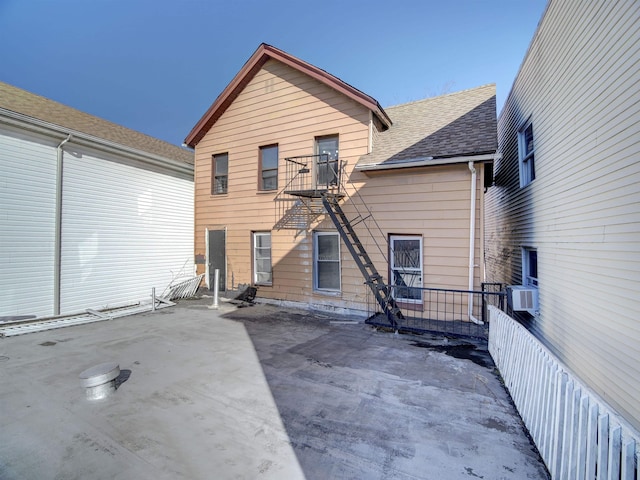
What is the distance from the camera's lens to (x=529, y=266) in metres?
7.48

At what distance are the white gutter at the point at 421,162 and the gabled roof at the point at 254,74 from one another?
5.68ft

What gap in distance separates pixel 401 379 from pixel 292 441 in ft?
6.49

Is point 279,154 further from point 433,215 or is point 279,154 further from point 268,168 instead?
point 433,215

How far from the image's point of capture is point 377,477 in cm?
244

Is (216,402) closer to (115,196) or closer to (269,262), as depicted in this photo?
(269,262)

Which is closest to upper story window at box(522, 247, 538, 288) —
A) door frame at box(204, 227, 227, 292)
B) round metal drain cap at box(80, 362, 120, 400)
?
round metal drain cap at box(80, 362, 120, 400)

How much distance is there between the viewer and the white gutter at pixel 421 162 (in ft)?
21.1

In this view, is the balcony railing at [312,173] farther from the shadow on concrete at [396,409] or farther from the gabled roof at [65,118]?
the gabled roof at [65,118]

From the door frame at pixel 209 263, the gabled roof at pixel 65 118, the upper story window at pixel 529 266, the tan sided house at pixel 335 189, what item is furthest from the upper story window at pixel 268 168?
the upper story window at pixel 529 266

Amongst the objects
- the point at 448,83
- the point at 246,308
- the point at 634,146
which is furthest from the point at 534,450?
the point at 448,83

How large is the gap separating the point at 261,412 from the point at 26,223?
7.81m

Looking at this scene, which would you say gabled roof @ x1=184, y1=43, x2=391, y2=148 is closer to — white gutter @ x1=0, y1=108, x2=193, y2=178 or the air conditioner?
white gutter @ x1=0, y1=108, x2=193, y2=178

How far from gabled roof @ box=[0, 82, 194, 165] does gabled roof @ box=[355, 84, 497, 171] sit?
7593 millimetres

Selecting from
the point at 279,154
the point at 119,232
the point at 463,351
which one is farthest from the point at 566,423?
the point at 119,232
